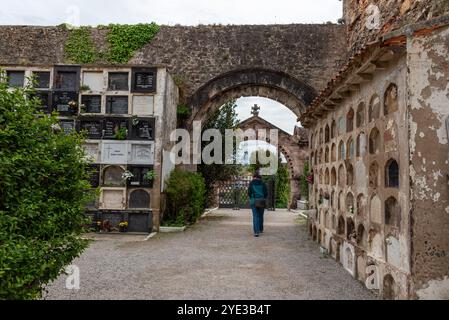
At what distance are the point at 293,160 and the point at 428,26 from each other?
14.7 meters

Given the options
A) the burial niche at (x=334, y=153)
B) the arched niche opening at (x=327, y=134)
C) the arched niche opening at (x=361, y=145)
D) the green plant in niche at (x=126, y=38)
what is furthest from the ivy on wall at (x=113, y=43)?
the arched niche opening at (x=361, y=145)

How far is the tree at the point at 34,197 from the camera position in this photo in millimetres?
2430

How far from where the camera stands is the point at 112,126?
842cm

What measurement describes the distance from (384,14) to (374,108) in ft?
15.2

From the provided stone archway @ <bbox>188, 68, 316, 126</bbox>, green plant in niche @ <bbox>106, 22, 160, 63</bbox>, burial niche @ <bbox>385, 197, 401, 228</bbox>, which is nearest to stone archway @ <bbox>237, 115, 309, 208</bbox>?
stone archway @ <bbox>188, 68, 316, 126</bbox>

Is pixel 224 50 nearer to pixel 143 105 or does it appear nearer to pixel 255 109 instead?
pixel 143 105

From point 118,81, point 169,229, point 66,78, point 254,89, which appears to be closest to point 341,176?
point 169,229

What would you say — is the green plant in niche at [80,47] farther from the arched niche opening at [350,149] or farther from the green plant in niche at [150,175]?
the arched niche opening at [350,149]

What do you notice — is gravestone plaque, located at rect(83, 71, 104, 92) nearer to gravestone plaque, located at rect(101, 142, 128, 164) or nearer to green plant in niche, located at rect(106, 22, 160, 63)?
gravestone plaque, located at rect(101, 142, 128, 164)

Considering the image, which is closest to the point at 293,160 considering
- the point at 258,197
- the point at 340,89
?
the point at 258,197

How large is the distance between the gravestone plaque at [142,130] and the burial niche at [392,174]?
566cm

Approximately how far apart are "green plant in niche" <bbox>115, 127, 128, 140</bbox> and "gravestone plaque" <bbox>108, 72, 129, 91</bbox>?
936 millimetres

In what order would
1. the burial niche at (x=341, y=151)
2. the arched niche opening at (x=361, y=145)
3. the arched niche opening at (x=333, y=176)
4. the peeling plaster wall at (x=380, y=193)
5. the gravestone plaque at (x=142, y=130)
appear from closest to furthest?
the peeling plaster wall at (x=380, y=193)
the arched niche opening at (x=361, y=145)
the burial niche at (x=341, y=151)
the arched niche opening at (x=333, y=176)
the gravestone plaque at (x=142, y=130)

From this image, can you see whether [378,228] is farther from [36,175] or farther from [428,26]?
[36,175]
